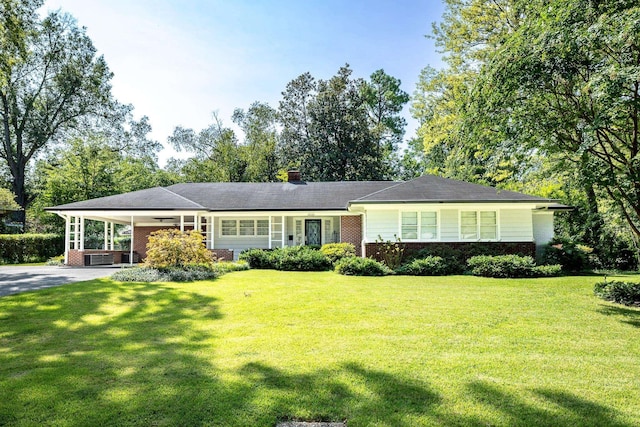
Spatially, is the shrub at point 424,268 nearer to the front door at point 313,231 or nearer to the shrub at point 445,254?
the shrub at point 445,254

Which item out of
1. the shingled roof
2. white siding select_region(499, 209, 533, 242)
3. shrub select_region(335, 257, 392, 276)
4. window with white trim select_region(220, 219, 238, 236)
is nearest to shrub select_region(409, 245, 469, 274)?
the shingled roof

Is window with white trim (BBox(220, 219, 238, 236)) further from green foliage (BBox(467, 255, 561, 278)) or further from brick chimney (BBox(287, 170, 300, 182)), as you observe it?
green foliage (BBox(467, 255, 561, 278))

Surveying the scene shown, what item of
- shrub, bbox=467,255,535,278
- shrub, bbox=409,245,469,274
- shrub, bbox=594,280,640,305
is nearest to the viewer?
shrub, bbox=594,280,640,305

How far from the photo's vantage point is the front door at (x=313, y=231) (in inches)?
955

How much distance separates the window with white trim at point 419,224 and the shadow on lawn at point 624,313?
966cm

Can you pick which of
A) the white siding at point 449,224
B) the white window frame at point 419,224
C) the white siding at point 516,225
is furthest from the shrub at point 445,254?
the white siding at point 516,225

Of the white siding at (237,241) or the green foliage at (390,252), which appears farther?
the white siding at (237,241)

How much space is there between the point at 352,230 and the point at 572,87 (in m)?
14.3

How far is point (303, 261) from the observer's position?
17.9m

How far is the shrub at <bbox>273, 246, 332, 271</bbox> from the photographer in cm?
1791

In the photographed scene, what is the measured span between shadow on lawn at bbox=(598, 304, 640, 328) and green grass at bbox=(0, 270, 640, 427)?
4 cm

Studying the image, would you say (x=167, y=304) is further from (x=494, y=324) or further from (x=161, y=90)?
(x=161, y=90)

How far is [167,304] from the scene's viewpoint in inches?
360

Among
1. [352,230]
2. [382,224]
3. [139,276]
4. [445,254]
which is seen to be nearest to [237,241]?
[352,230]
